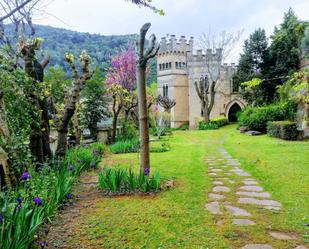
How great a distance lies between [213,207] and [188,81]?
30684 mm

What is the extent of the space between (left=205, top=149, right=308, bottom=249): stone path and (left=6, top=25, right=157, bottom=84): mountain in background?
8630 mm

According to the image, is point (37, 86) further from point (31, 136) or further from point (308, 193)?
point (308, 193)

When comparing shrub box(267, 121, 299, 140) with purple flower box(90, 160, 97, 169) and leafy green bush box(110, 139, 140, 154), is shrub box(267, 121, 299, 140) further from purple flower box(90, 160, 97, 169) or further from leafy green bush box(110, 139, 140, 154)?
purple flower box(90, 160, 97, 169)

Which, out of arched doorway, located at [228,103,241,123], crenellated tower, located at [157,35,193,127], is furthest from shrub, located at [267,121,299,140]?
crenellated tower, located at [157,35,193,127]

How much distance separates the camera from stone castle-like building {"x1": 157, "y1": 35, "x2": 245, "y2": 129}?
31.6 metres

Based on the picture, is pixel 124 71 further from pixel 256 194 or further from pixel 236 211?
pixel 236 211

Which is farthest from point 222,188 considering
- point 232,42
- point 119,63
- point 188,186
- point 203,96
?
point 232,42

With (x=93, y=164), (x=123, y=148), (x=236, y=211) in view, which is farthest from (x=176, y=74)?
(x=236, y=211)

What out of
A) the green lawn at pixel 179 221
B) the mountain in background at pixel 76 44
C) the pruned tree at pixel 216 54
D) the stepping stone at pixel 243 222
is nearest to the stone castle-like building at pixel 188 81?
the pruned tree at pixel 216 54

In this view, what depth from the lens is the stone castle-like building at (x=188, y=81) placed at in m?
31.6

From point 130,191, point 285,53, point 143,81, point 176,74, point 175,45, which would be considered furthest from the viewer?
point 176,74

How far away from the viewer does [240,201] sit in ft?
12.6

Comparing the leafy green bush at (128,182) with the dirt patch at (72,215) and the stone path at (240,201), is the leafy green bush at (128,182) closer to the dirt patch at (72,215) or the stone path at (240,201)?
the dirt patch at (72,215)

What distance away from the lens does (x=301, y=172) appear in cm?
574
